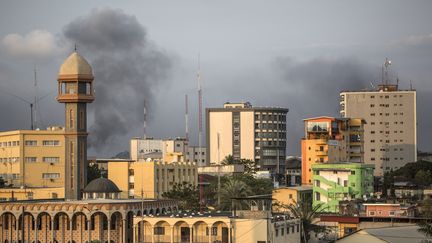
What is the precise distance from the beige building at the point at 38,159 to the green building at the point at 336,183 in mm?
37666

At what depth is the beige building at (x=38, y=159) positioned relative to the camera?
465 feet

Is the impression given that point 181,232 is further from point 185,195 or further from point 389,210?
point 185,195

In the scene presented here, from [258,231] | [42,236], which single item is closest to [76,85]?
[42,236]

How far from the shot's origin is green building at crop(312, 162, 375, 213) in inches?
5108

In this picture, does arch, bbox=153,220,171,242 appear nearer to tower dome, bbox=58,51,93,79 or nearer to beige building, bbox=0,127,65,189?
tower dome, bbox=58,51,93,79

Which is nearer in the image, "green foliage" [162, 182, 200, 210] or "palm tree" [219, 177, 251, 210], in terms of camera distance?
"green foliage" [162, 182, 200, 210]

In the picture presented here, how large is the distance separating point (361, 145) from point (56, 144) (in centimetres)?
6149

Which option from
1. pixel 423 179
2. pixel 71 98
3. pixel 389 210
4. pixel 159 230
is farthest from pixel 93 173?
pixel 159 230

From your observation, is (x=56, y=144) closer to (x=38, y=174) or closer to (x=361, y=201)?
(x=38, y=174)

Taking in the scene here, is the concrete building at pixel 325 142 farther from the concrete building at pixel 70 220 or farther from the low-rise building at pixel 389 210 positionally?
the concrete building at pixel 70 220

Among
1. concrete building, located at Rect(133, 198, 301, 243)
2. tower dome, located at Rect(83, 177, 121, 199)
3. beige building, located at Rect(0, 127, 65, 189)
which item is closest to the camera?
concrete building, located at Rect(133, 198, 301, 243)

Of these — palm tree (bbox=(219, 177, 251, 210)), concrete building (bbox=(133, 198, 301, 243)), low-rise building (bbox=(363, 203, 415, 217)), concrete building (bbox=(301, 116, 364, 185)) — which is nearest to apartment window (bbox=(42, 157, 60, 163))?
palm tree (bbox=(219, 177, 251, 210))

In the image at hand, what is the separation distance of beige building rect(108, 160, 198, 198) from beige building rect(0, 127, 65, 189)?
8782 millimetres

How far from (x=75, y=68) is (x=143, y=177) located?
27.7 meters
